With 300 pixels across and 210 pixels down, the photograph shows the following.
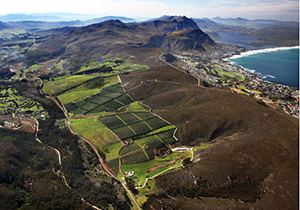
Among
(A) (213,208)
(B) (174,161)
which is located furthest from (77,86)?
(A) (213,208)

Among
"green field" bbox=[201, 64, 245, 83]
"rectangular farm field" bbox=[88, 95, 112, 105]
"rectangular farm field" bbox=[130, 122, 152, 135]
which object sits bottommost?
"rectangular farm field" bbox=[130, 122, 152, 135]

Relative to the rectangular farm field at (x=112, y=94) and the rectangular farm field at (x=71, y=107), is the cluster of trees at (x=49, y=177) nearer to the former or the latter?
the rectangular farm field at (x=71, y=107)

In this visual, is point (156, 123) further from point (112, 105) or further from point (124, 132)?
point (112, 105)

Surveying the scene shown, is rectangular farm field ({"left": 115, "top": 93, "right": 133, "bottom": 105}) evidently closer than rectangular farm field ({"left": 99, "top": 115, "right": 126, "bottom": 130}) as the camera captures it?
No

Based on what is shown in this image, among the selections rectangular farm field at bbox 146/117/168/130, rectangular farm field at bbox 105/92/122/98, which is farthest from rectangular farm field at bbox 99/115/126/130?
rectangular farm field at bbox 105/92/122/98

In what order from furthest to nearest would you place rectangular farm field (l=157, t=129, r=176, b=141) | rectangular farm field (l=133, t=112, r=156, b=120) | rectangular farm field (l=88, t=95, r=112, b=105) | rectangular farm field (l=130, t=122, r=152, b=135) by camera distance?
rectangular farm field (l=88, t=95, r=112, b=105), rectangular farm field (l=133, t=112, r=156, b=120), rectangular farm field (l=130, t=122, r=152, b=135), rectangular farm field (l=157, t=129, r=176, b=141)

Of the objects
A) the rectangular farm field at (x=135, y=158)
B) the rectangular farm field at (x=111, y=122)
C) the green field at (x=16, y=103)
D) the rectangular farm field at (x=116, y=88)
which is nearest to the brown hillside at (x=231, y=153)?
the rectangular farm field at (x=135, y=158)

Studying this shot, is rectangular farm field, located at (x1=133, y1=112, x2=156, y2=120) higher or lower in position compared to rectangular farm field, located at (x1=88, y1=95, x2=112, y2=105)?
lower

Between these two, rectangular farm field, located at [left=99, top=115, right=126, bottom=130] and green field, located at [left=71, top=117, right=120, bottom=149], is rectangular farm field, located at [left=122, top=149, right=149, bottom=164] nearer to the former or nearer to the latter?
green field, located at [left=71, top=117, right=120, bottom=149]

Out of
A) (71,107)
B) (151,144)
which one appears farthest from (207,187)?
(71,107)
